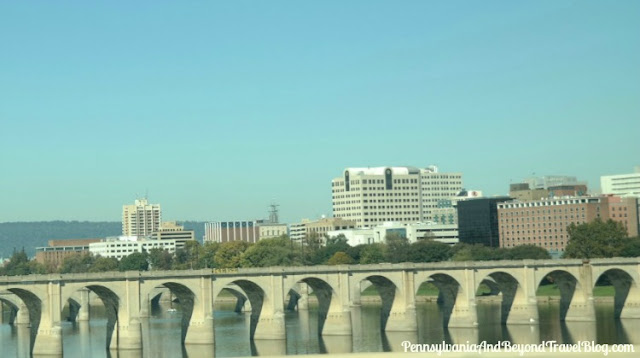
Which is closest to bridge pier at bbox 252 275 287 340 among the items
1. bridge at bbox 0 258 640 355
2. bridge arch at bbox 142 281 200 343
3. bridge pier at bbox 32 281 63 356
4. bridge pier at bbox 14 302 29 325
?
bridge at bbox 0 258 640 355

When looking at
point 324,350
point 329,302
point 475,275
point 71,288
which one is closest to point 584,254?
point 475,275

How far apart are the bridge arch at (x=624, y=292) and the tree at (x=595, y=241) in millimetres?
25259

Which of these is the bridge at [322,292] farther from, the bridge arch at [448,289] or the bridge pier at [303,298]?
the bridge pier at [303,298]

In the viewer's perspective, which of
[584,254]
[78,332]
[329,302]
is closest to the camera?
[329,302]

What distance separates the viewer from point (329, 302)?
119m

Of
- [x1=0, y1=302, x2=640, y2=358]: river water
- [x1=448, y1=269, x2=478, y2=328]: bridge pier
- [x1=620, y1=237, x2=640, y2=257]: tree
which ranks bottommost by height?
[x1=0, y1=302, x2=640, y2=358]: river water

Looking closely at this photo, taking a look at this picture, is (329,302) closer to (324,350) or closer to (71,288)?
(324,350)

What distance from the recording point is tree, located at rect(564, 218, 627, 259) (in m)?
158

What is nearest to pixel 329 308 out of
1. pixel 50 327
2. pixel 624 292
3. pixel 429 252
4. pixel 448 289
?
pixel 448 289

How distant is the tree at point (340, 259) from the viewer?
18725 cm

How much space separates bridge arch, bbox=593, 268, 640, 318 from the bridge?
0.11 metres

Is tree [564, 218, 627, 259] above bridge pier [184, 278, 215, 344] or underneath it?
above

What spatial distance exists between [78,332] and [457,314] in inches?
1698

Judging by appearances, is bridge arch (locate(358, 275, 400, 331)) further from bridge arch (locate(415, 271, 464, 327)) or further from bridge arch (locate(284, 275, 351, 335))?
bridge arch (locate(284, 275, 351, 335))
